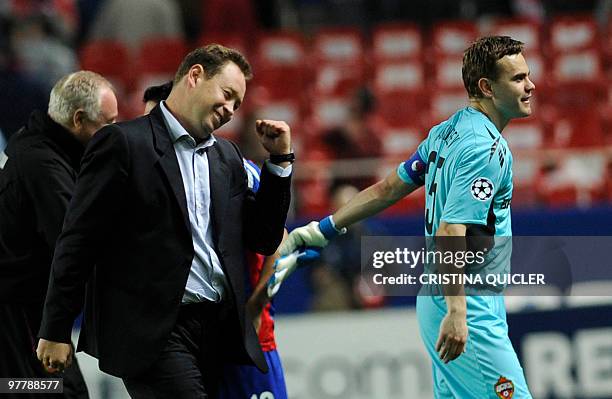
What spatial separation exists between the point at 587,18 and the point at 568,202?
10.9 ft

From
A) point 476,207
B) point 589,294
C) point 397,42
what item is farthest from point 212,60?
point 397,42

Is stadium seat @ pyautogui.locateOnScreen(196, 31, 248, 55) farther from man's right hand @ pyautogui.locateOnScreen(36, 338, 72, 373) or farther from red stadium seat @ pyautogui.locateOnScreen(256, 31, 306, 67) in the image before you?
man's right hand @ pyautogui.locateOnScreen(36, 338, 72, 373)

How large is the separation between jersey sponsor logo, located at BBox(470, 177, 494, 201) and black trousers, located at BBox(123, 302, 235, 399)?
1.10m

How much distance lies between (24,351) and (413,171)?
6.51 ft

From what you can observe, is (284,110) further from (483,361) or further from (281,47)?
(483,361)

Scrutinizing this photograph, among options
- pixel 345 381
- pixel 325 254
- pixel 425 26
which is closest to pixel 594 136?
pixel 425 26

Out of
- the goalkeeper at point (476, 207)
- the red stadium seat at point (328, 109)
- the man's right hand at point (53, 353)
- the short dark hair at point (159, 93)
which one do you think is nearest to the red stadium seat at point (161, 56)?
the red stadium seat at point (328, 109)

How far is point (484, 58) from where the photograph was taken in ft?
15.9

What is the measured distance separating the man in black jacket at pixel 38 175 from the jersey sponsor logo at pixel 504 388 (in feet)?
6.30

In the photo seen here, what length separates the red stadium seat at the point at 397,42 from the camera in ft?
42.6

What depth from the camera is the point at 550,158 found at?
1070 cm

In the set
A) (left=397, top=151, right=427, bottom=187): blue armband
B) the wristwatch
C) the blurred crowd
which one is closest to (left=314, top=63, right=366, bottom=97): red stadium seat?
the blurred crowd

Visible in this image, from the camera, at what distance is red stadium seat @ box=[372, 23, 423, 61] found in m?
13.0

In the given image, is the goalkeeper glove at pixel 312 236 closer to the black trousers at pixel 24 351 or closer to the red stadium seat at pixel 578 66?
the black trousers at pixel 24 351
